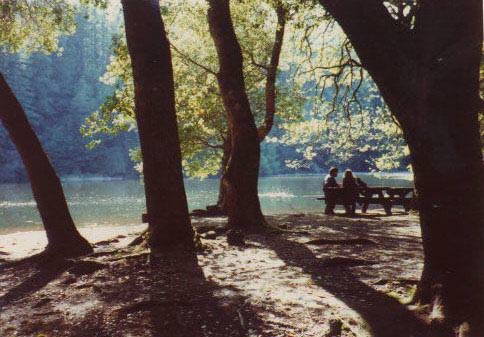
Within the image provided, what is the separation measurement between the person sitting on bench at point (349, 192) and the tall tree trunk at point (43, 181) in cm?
1093

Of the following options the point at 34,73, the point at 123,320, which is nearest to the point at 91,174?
the point at 34,73

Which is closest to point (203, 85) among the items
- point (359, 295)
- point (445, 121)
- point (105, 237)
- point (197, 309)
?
point (105, 237)

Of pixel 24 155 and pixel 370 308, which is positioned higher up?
pixel 24 155

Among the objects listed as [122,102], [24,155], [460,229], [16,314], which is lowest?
[16,314]

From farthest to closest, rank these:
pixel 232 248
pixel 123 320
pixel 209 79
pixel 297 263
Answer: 1. pixel 209 79
2. pixel 232 248
3. pixel 297 263
4. pixel 123 320

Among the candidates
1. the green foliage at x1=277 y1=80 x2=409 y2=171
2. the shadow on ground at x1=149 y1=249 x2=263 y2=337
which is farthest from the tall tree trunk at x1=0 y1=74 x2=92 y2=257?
the green foliage at x1=277 y1=80 x2=409 y2=171

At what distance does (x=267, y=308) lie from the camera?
196 inches

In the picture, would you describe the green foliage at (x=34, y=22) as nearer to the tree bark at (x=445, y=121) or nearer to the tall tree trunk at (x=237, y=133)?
the tall tree trunk at (x=237, y=133)

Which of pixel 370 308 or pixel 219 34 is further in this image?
pixel 219 34

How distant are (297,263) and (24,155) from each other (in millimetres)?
6039

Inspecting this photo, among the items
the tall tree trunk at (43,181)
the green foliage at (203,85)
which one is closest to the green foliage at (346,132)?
the green foliage at (203,85)

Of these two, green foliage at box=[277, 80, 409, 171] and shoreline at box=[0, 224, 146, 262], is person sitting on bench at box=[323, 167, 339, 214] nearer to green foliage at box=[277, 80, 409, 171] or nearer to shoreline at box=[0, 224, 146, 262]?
green foliage at box=[277, 80, 409, 171]

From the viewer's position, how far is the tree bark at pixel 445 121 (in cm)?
416

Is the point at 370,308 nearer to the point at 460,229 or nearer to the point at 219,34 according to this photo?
the point at 460,229
